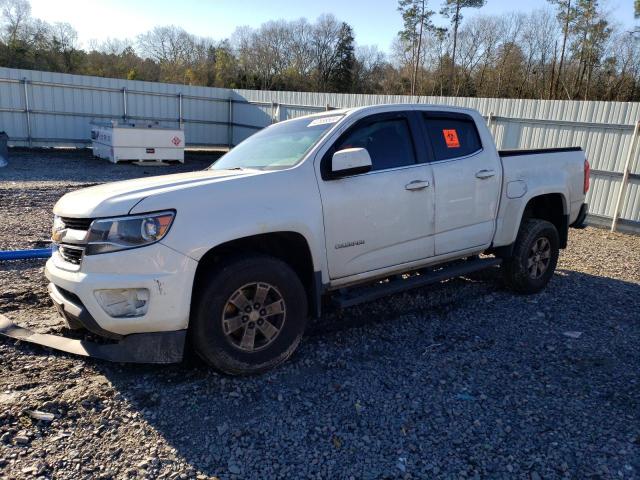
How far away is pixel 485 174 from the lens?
15.8 ft

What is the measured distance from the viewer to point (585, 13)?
33.8 m

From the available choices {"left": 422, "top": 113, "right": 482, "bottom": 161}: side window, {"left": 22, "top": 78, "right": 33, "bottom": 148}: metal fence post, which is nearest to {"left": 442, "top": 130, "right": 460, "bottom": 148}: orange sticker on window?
{"left": 422, "top": 113, "right": 482, "bottom": 161}: side window

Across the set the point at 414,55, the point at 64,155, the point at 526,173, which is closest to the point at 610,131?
the point at 526,173

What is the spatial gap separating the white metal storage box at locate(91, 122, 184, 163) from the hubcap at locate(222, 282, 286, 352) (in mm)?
16190

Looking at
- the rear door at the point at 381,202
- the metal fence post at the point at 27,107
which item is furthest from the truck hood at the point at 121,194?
the metal fence post at the point at 27,107

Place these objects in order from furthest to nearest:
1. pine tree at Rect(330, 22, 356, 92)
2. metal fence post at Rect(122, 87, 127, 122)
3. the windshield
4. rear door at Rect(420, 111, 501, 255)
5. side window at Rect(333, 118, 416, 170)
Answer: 1. pine tree at Rect(330, 22, 356, 92)
2. metal fence post at Rect(122, 87, 127, 122)
3. rear door at Rect(420, 111, 501, 255)
4. side window at Rect(333, 118, 416, 170)
5. the windshield

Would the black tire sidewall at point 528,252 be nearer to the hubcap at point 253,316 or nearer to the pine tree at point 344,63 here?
the hubcap at point 253,316

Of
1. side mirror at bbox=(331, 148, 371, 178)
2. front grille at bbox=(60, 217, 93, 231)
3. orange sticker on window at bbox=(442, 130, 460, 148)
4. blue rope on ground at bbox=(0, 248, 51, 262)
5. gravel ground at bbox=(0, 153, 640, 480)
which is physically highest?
orange sticker on window at bbox=(442, 130, 460, 148)

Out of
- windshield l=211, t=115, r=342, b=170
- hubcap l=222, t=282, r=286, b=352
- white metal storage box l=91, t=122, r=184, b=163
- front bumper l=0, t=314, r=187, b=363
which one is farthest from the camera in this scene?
white metal storage box l=91, t=122, r=184, b=163

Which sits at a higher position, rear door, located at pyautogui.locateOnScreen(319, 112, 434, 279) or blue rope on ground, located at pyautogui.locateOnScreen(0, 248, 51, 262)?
rear door, located at pyautogui.locateOnScreen(319, 112, 434, 279)

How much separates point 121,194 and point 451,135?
3117 mm

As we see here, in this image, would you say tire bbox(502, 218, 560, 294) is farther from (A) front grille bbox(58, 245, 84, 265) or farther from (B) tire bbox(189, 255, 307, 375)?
(A) front grille bbox(58, 245, 84, 265)

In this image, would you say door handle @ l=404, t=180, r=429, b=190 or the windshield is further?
door handle @ l=404, t=180, r=429, b=190

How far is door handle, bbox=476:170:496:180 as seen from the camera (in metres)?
4.77
